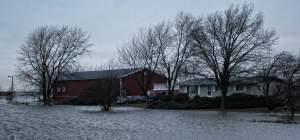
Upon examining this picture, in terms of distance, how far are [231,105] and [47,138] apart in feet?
108

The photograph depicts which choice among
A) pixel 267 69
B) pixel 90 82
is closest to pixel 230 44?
pixel 267 69

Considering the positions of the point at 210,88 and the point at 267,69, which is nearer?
the point at 267,69

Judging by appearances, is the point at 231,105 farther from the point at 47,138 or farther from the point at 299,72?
the point at 47,138

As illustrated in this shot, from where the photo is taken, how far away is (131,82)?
71000 mm

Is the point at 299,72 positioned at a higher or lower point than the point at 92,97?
higher

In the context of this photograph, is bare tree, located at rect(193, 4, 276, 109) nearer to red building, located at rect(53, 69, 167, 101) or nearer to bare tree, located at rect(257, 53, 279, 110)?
bare tree, located at rect(257, 53, 279, 110)

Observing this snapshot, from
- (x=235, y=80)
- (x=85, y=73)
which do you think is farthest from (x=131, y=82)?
(x=235, y=80)

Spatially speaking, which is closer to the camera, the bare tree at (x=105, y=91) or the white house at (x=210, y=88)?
the bare tree at (x=105, y=91)

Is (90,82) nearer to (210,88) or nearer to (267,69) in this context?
(210,88)

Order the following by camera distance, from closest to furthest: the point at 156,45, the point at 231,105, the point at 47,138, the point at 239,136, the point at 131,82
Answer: the point at 47,138
the point at 239,136
the point at 231,105
the point at 156,45
the point at 131,82

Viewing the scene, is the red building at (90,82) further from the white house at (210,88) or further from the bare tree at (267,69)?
the bare tree at (267,69)

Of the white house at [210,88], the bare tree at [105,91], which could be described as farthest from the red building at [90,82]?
the bare tree at [105,91]

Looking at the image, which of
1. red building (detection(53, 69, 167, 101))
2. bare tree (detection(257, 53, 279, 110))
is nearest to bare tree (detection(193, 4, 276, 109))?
bare tree (detection(257, 53, 279, 110))

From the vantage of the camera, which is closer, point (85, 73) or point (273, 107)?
point (273, 107)
